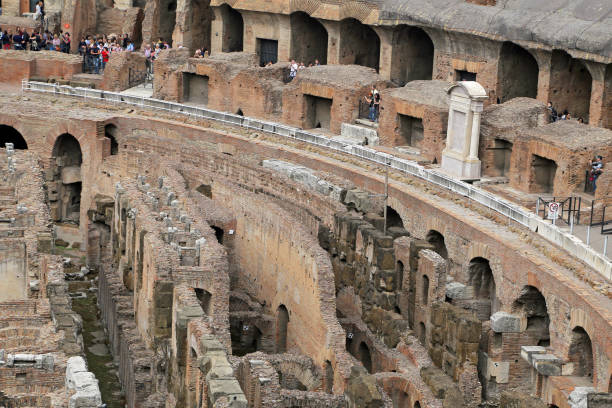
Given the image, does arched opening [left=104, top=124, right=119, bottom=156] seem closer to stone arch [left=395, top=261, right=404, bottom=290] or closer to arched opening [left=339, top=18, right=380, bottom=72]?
arched opening [left=339, top=18, right=380, bottom=72]

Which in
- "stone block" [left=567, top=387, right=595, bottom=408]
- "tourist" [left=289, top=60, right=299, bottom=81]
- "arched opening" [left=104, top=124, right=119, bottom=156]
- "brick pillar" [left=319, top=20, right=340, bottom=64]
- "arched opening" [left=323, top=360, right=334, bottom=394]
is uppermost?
"brick pillar" [left=319, top=20, right=340, bottom=64]

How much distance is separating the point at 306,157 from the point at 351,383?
14510mm

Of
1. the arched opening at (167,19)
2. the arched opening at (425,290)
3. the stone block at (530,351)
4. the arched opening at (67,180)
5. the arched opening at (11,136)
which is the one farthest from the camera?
the arched opening at (167,19)

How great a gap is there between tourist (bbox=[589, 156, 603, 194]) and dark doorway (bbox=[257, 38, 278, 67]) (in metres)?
18.0

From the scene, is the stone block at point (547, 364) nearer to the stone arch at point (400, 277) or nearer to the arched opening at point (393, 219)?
the stone arch at point (400, 277)

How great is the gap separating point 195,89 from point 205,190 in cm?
1074

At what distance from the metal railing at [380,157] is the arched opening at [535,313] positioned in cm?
131

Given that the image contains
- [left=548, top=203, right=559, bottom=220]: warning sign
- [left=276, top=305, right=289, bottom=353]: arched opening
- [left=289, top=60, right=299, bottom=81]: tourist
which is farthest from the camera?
[left=289, top=60, right=299, bottom=81]: tourist

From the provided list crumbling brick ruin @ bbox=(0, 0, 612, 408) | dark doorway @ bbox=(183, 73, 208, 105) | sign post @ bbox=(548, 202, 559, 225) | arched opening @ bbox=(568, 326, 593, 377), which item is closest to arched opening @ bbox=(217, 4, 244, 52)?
crumbling brick ruin @ bbox=(0, 0, 612, 408)

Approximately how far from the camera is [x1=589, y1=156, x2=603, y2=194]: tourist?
3491cm

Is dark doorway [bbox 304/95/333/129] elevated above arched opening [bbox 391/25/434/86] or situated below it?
below

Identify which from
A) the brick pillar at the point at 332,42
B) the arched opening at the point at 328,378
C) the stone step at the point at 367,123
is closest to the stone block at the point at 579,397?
the arched opening at the point at 328,378

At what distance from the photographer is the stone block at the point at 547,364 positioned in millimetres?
28469

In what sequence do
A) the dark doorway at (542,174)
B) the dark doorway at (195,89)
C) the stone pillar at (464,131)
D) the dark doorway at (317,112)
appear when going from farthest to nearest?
the dark doorway at (195,89) → the dark doorway at (317,112) → the stone pillar at (464,131) → the dark doorway at (542,174)
